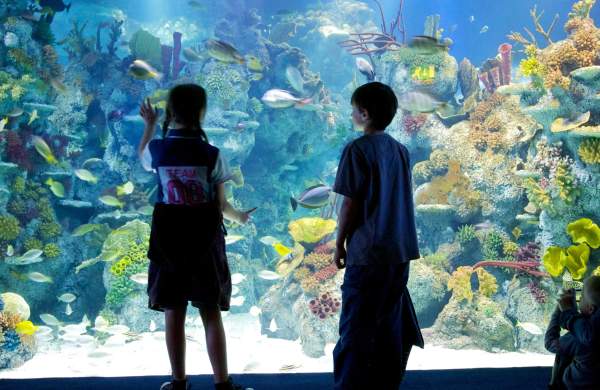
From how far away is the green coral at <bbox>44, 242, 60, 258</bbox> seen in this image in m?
7.72

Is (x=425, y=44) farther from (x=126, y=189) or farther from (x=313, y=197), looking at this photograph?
(x=126, y=189)

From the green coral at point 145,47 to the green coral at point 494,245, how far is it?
674 cm

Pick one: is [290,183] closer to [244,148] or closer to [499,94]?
[244,148]

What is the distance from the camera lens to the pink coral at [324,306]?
Answer: 647 cm

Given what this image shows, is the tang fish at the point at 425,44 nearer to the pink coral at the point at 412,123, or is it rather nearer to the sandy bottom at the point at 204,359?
the pink coral at the point at 412,123

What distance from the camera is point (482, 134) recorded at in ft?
26.2

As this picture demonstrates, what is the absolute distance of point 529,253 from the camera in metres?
6.94

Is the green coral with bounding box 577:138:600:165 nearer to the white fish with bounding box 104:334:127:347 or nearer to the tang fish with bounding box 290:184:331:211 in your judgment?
the tang fish with bounding box 290:184:331:211

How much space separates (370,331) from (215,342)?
747 mm

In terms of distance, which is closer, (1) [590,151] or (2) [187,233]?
(2) [187,233]

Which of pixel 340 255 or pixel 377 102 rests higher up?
pixel 377 102

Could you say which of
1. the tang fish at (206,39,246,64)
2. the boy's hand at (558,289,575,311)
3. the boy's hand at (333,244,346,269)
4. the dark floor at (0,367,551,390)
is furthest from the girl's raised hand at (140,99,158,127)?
the tang fish at (206,39,246,64)

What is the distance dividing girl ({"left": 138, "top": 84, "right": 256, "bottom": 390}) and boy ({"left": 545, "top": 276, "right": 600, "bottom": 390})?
5.36 ft

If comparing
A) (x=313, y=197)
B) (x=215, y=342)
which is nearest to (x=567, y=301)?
(x=215, y=342)
